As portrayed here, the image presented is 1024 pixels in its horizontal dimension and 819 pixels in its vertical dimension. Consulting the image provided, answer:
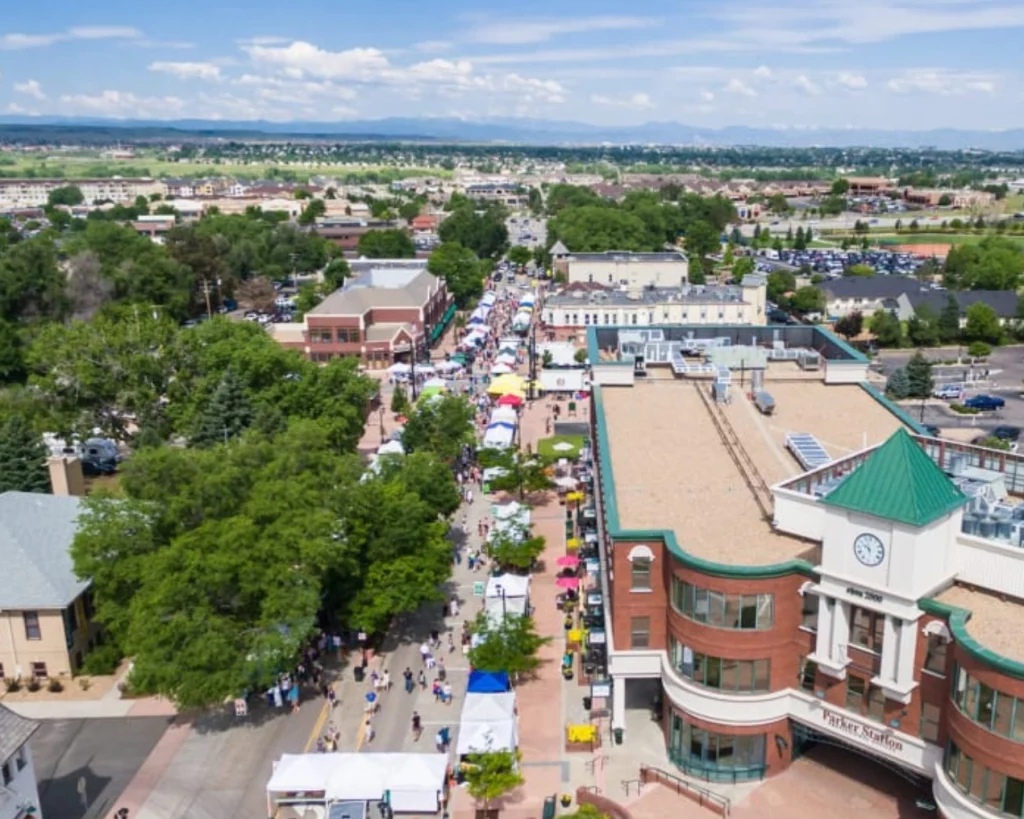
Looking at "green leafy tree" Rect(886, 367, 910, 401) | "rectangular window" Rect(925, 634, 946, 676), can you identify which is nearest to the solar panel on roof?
"rectangular window" Rect(925, 634, 946, 676)

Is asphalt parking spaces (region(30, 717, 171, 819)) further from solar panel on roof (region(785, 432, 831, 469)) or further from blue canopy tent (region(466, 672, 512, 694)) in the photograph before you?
solar panel on roof (region(785, 432, 831, 469))

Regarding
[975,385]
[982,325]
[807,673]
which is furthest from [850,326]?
[807,673]

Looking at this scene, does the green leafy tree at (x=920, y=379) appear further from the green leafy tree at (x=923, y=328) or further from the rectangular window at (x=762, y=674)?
the rectangular window at (x=762, y=674)

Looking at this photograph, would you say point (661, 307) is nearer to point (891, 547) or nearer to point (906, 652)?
point (891, 547)

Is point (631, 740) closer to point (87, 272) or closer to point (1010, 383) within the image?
point (1010, 383)

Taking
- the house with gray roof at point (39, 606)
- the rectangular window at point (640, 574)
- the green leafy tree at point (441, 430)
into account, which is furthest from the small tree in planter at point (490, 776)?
the green leafy tree at point (441, 430)

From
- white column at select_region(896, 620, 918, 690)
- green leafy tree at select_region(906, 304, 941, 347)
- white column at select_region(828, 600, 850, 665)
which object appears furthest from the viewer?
green leafy tree at select_region(906, 304, 941, 347)
